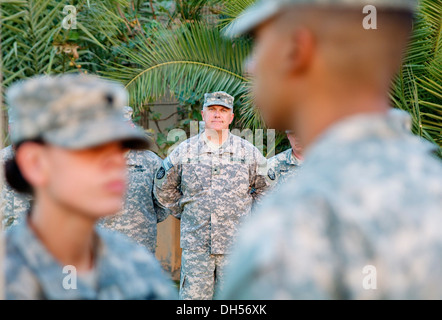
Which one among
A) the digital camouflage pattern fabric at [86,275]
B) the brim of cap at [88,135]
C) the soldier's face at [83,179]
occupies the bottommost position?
the digital camouflage pattern fabric at [86,275]

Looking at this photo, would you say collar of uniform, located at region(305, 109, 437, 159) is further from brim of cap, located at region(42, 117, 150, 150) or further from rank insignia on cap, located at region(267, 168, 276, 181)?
rank insignia on cap, located at region(267, 168, 276, 181)

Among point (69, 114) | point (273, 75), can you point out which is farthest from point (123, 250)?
point (273, 75)

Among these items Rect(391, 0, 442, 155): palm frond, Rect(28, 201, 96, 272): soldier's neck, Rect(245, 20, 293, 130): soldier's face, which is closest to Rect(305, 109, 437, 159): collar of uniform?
Rect(245, 20, 293, 130): soldier's face

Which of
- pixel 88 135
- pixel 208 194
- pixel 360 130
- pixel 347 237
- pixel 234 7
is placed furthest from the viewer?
pixel 234 7

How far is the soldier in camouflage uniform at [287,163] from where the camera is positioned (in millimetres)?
6492

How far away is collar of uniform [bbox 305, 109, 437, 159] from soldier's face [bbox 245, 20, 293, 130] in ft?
0.40

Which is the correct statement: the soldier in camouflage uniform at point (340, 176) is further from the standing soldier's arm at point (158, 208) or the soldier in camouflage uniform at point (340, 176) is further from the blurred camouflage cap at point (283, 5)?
the standing soldier's arm at point (158, 208)

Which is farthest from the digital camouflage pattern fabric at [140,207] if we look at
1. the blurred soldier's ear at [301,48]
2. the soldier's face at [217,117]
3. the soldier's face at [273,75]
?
the blurred soldier's ear at [301,48]

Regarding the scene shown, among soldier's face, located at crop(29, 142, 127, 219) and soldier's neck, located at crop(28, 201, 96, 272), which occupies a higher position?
soldier's face, located at crop(29, 142, 127, 219)

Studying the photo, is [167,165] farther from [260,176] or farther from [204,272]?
[204,272]

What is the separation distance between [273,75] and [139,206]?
5.13 meters

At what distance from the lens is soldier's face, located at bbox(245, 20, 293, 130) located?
1.42 metres

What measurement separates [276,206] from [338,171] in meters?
0.14

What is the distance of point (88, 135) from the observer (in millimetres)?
1565
